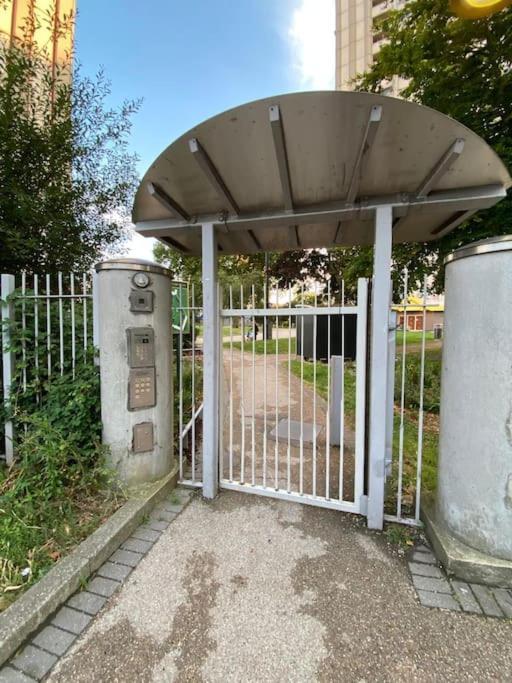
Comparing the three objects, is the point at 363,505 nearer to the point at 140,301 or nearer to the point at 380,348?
the point at 380,348

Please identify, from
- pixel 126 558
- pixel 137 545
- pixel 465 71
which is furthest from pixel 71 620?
pixel 465 71

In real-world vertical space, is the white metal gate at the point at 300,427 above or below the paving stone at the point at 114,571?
above

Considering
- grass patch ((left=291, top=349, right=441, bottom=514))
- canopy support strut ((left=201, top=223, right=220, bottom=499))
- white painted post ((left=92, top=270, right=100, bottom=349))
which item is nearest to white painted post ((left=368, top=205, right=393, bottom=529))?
grass patch ((left=291, top=349, right=441, bottom=514))

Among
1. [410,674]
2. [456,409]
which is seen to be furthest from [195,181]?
[410,674]

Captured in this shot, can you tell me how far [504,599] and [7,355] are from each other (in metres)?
4.42

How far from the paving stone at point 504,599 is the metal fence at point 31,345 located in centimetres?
359

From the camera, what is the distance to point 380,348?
2.40m

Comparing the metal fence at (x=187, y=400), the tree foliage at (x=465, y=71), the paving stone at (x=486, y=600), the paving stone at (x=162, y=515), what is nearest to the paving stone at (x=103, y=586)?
the paving stone at (x=162, y=515)

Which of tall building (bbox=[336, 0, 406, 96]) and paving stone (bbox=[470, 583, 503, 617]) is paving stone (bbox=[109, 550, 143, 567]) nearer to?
paving stone (bbox=[470, 583, 503, 617])

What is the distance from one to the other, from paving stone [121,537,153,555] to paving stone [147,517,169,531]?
16 centimetres

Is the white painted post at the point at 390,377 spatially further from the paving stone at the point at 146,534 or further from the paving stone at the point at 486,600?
the paving stone at the point at 146,534

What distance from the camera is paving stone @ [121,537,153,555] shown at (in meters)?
2.26

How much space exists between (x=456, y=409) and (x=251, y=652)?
70.3 inches

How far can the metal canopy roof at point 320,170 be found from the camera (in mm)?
1781
